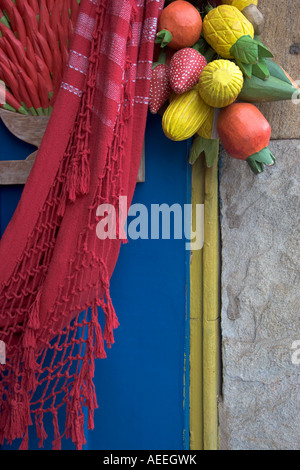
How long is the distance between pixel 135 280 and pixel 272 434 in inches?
18.2

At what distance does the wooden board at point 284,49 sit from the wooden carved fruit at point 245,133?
13 cm

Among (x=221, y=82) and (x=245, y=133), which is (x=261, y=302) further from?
(x=221, y=82)

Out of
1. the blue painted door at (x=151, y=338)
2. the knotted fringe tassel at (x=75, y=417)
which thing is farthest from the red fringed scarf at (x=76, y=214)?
the blue painted door at (x=151, y=338)

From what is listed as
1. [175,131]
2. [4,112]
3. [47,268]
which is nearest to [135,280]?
[47,268]

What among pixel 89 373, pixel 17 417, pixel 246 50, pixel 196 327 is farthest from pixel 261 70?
pixel 17 417

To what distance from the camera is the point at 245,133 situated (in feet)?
2.74

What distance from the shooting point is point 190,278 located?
101cm

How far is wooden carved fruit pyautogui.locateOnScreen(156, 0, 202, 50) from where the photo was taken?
86 centimetres

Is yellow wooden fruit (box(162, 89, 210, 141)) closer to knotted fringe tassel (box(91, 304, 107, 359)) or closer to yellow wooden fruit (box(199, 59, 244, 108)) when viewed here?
yellow wooden fruit (box(199, 59, 244, 108))

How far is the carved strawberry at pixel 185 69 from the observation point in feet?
2.78

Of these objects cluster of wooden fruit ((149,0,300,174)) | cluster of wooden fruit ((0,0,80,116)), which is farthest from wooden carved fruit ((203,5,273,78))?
cluster of wooden fruit ((0,0,80,116))

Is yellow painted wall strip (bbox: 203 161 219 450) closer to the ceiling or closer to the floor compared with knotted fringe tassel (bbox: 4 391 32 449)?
closer to the ceiling

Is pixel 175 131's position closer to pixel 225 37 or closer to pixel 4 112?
pixel 225 37

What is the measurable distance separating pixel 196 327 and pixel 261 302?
0.16 metres
